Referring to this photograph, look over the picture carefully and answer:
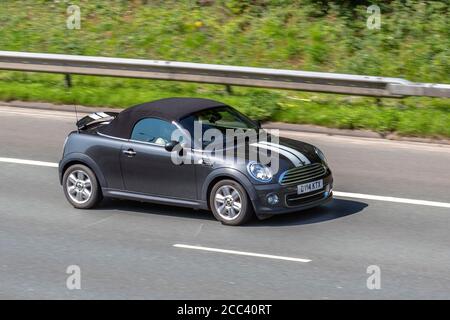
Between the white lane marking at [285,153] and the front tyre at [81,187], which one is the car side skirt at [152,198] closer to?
the front tyre at [81,187]

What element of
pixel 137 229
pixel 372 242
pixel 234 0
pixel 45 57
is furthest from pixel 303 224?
pixel 234 0

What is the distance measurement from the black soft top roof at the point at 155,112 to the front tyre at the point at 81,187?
2.02 ft

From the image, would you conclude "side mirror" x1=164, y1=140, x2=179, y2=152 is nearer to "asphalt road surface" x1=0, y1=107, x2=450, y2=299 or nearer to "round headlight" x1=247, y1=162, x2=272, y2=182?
"asphalt road surface" x1=0, y1=107, x2=450, y2=299

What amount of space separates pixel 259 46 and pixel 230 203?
941cm

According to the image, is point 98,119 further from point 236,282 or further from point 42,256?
point 236,282

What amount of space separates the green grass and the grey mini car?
466 centimetres

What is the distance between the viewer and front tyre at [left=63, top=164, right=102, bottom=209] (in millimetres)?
13836

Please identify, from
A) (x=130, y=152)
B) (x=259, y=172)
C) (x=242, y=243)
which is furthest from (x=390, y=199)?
(x=130, y=152)

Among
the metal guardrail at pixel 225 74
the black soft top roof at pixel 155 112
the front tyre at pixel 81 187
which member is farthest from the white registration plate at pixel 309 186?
the metal guardrail at pixel 225 74

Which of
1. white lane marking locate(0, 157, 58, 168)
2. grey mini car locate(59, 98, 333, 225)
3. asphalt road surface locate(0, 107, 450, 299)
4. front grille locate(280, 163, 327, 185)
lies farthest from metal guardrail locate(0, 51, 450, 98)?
front grille locate(280, 163, 327, 185)

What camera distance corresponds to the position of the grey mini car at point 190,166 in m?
12.7

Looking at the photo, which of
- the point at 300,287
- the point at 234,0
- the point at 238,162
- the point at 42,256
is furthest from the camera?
the point at 234,0

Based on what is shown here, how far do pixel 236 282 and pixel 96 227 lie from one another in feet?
9.66

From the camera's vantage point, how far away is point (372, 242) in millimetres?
12203
